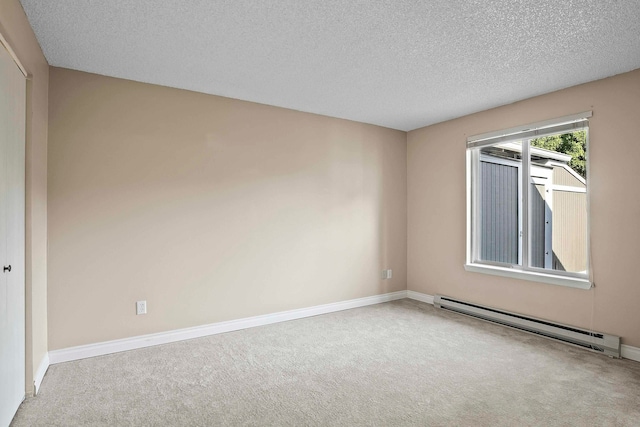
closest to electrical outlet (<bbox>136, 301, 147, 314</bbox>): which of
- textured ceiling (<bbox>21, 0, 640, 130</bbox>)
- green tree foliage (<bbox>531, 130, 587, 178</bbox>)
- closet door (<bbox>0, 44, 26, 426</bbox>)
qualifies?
closet door (<bbox>0, 44, 26, 426</bbox>)

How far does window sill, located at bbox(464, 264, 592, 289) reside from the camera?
3.48m

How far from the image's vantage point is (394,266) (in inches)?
208

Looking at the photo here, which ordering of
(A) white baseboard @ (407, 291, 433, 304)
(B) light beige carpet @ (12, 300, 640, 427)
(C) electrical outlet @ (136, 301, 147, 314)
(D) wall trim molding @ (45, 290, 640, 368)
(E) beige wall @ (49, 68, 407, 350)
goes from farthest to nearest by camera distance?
1. (A) white baseboard @ (407, 291, 433, 304)
2. (C) electrical outlet @ (136, 301, 147, 314)
3. (E) beige wall @ (49, 68, 407, 350)
4. (D) wall trim molding @ (45, 290, 640, 368)
5. (B) light beige carpet @ (12, 300, 640, 427)

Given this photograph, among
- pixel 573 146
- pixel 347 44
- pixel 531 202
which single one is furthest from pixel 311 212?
pixel 573 146

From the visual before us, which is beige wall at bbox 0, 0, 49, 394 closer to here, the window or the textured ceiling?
the textured ceiling

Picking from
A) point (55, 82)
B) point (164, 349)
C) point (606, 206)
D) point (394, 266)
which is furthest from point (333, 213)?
point (55, 82)

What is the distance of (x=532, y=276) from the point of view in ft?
12.7

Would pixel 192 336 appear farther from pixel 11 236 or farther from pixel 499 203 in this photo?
pixel 499 203

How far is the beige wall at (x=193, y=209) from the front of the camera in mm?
3139

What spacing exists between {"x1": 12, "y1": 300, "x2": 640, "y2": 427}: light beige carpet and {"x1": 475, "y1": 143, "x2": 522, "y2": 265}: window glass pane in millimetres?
1049

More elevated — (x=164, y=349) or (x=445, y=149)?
(x=445, y=149)

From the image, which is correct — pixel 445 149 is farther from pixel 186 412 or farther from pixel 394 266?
pixel 186 412

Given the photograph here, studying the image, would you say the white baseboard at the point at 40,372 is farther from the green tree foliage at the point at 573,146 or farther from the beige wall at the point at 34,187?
the green tree foliage at the point at 573,146

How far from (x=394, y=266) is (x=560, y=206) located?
2.22 m
